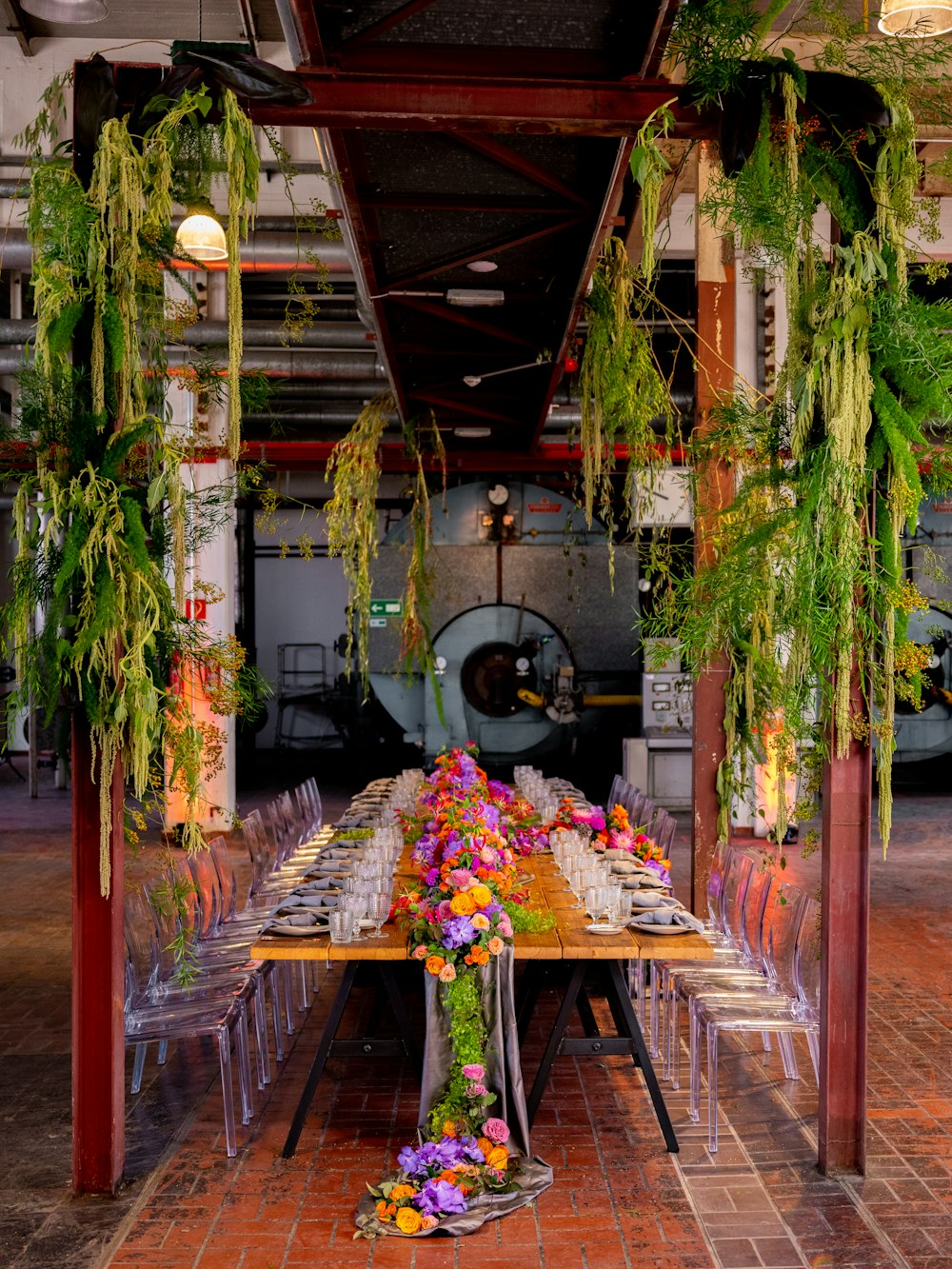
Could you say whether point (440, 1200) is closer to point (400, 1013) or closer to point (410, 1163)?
point (410, 1163)

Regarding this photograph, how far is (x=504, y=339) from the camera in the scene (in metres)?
7.57

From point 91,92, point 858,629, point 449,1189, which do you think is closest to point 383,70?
point 91,92

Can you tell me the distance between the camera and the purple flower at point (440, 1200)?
4184mm

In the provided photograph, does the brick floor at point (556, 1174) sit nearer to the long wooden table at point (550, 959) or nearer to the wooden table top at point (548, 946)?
the long wooden table at point (550, 959)

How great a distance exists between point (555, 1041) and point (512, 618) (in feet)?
26.2

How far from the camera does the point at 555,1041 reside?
193 inches

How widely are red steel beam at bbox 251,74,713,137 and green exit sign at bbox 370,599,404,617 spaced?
905 cm

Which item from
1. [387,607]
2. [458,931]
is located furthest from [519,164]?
[387,607]

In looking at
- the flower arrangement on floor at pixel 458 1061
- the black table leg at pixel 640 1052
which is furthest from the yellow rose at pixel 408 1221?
the black table leg at pixel 640 1052

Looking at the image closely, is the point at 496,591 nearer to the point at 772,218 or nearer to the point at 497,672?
the point at 497,672

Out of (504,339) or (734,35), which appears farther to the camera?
(504,339)

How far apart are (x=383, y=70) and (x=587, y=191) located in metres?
1.38

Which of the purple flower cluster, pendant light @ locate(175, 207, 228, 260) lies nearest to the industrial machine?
pendant light @ locate(175, 207, 228, 260)

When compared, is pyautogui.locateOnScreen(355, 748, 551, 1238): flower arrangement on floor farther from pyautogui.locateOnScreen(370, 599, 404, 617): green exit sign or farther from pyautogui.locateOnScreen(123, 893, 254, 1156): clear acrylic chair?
pyautogui.locateOnScreen(370, 599, 404, 617): green exit sign
